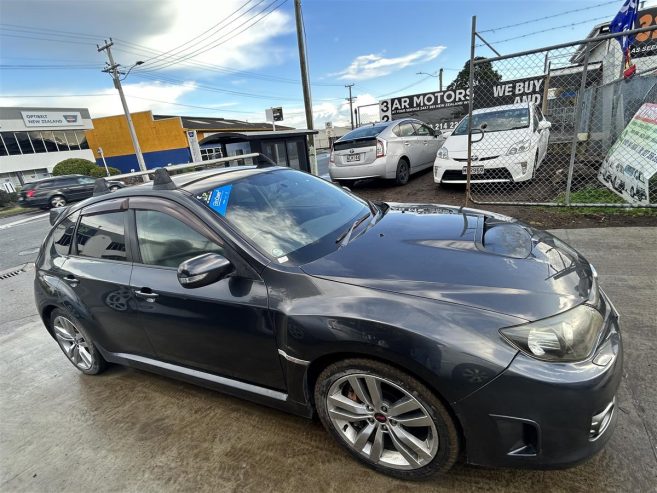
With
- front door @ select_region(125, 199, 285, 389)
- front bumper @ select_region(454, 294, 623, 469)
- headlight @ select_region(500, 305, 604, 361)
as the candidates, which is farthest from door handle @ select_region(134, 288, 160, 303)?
headlight @ select_region(500, 305, 604, 361)

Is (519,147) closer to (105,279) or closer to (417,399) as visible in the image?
(417,399)

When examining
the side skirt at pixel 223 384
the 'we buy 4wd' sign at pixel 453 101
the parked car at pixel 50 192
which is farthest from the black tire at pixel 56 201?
the side skirt at pixel 223 384

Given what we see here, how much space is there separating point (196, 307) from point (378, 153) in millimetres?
6608

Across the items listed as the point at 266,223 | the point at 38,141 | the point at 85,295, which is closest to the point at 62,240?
the point at 85,295

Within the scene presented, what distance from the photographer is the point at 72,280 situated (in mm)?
2875

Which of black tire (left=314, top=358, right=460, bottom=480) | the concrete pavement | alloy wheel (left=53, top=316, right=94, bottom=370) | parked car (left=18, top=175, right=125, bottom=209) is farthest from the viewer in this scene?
parked car (left=18, top=175, right=125, bottom=209)

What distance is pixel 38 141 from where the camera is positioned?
35.6 meters

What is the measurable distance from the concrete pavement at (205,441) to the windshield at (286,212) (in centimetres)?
116

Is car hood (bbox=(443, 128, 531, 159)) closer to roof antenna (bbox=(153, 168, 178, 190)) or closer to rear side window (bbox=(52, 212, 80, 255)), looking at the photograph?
roof antenna (bbox=(153, 168, 178, 190))

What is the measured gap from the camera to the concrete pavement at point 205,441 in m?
1.86

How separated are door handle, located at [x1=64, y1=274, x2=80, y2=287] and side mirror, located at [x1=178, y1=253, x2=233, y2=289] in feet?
4.73

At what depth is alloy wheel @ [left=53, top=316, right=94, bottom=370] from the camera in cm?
317

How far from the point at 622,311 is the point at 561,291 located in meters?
1.81

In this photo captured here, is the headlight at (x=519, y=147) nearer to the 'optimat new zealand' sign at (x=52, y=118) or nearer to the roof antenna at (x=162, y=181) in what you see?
the roof antenna at (x=162, y=181)
